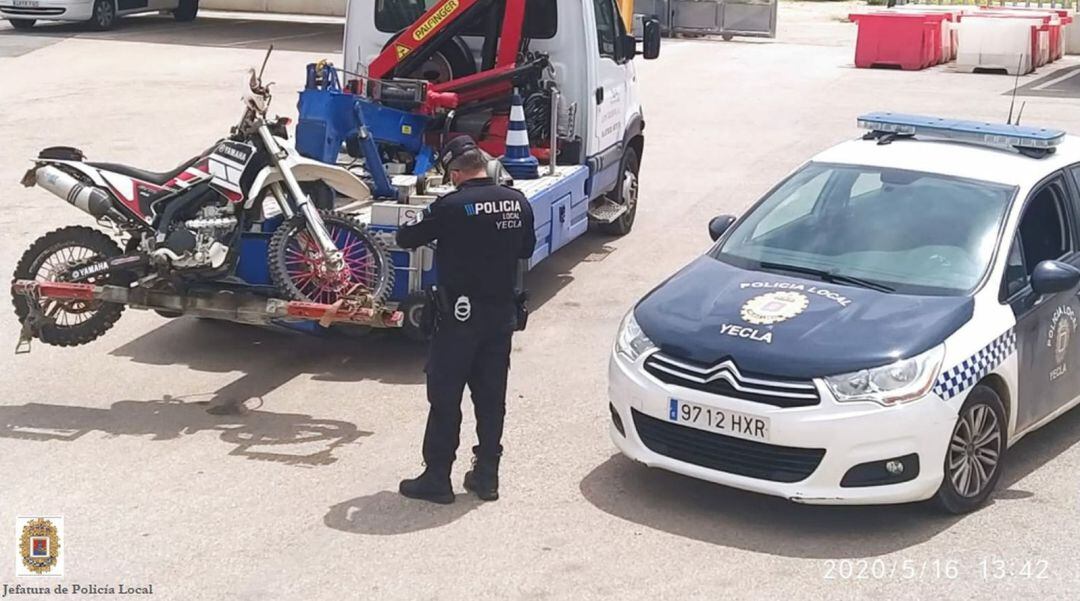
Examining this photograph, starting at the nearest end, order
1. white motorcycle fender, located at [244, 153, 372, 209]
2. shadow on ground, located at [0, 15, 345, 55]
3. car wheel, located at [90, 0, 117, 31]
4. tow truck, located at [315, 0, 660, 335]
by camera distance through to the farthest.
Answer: white motorcycle fender, located at [244, 153, 372, 209] < tow truck, located at [315, 0, 660, 335] < shadow on ground, located at [0, 15, 345, 55] < car wheel, located at [90, 0, 117, 31]

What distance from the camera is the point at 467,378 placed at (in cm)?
651

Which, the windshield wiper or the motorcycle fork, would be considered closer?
the windshield wiper

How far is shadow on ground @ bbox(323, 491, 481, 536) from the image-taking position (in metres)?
6.27

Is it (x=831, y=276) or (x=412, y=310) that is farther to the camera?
(x=412, y=310)

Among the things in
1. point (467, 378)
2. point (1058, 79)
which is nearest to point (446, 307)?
point (467, 378)

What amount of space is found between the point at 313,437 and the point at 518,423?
3.71 ft

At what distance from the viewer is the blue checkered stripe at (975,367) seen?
6.11 meters

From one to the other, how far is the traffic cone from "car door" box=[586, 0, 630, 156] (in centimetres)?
103

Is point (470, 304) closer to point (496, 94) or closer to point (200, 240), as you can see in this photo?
point (200, 240)

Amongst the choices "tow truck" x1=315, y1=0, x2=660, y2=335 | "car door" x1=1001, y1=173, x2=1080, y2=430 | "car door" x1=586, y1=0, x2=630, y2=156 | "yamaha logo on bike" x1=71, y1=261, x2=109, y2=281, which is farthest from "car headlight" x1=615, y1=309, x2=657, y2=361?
"car door" x1=586, y1=0, x2=630, y2=156

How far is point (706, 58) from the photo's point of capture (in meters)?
27.0

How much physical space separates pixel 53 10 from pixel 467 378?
24102 millimetres

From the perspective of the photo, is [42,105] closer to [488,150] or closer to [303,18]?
[488,150]

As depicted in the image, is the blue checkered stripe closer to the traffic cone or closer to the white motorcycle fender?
the white motorcycle fender
